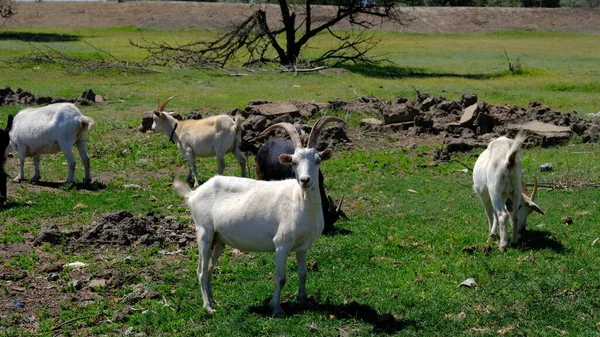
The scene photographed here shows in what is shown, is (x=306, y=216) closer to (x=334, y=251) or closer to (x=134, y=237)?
(x=334, y=251)

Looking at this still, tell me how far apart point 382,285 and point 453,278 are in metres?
0.86

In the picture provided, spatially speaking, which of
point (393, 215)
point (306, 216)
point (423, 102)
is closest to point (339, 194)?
point (393, 215)

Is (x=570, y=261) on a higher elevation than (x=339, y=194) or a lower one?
higher

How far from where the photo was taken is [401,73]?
116 ft

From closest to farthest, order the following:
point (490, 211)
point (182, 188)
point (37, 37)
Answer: point (182, 188) → point (490, 211) → point (37, 37)

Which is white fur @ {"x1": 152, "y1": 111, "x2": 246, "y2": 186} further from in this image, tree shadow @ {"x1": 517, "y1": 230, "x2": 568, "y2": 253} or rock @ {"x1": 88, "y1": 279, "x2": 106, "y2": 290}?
tree shadow @ {"x1": 517, "y1": 230, "x2": 568, "y2": 253}

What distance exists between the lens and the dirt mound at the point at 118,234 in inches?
462

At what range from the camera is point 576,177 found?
50.1ft

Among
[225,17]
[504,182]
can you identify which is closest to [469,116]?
[504,182]

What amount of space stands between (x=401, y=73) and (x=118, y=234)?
82.4 feet

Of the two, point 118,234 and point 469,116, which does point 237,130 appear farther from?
point 469,116

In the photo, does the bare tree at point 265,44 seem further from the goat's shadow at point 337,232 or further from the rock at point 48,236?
the rock at point 48,236

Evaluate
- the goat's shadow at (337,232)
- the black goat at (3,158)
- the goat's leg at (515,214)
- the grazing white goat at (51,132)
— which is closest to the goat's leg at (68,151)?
the grazing white goat at (51,132)

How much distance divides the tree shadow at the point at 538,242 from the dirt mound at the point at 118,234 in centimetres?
464
